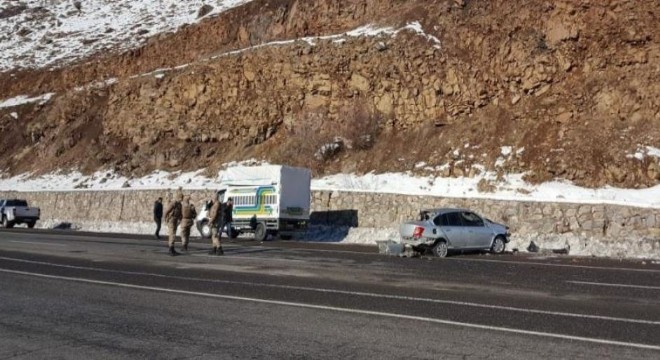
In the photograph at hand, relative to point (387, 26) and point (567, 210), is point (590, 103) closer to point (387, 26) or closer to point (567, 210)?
point (567, 210)

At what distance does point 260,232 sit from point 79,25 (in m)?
59.6

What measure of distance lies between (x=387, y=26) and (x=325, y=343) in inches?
1352

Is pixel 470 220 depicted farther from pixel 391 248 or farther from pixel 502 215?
pixel 502 215

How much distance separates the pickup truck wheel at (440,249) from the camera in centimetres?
2052

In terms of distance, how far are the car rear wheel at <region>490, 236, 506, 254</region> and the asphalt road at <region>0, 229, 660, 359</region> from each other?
12.9 ft

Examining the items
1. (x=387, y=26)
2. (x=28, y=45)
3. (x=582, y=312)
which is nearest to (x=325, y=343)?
(x=582, y=312)

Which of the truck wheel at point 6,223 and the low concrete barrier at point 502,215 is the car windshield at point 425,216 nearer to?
the low concrete barrier at point 502,215

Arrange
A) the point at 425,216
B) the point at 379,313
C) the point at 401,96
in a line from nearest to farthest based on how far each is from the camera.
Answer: the point at 379,313
the point at 425,216
the point at 401,96

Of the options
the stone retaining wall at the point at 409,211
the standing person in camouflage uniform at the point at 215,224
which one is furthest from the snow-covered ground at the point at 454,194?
the standing person in camouflage uniform at the point at 215,224

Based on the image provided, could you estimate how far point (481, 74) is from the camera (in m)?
34.8

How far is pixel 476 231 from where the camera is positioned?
21375 mm

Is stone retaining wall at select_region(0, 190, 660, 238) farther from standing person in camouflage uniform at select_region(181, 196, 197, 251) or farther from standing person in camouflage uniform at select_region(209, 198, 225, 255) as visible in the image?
standing person in camouflage uniform at select_region(181, 196, 197, 251)

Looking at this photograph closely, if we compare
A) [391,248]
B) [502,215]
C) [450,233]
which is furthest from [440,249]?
[502,215]

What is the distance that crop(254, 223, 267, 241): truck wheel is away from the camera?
2886 cm
